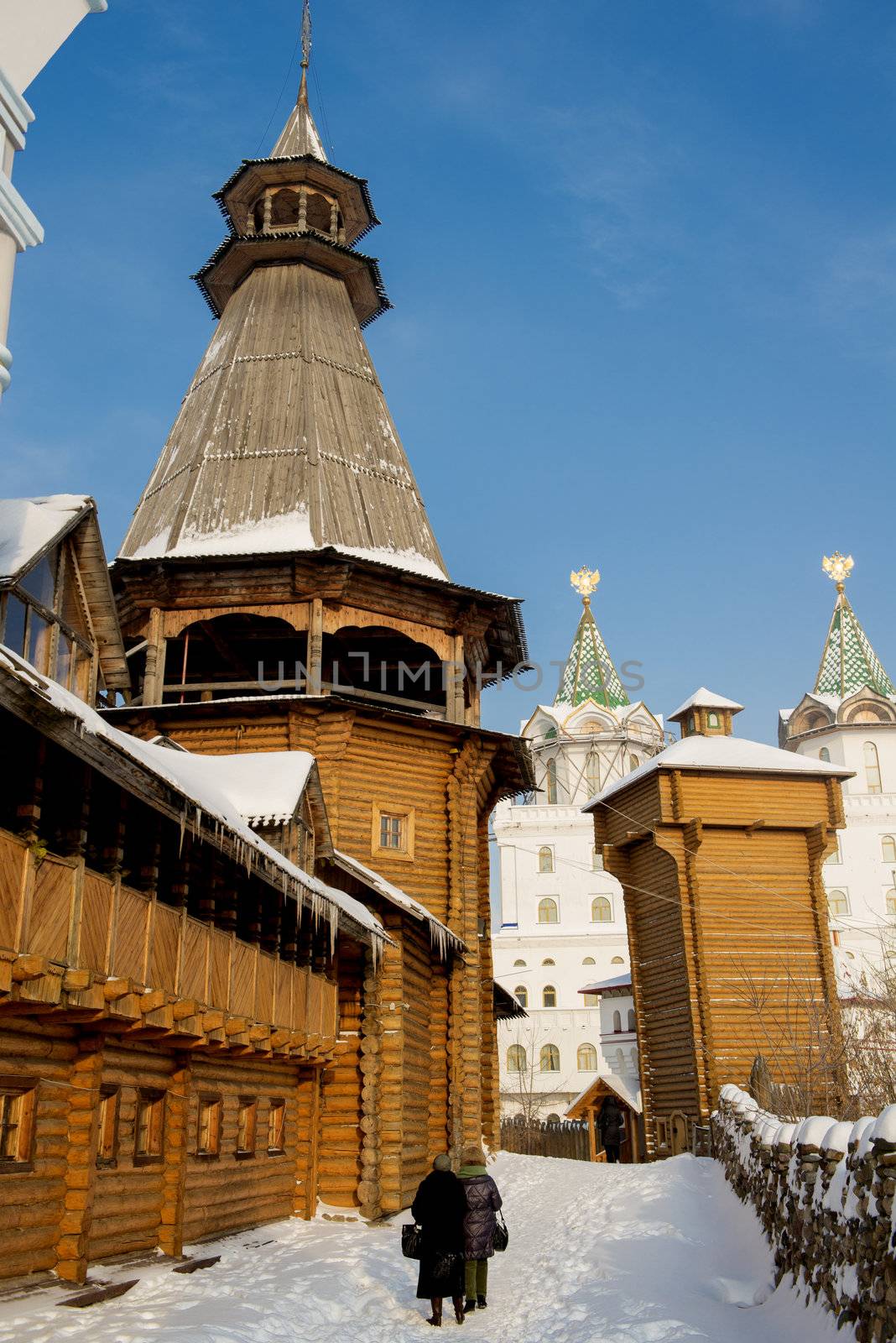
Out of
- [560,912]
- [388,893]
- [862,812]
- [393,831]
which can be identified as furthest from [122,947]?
[862,812]

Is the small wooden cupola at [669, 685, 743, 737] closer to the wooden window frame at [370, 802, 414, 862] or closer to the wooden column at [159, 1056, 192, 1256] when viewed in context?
the wooden window frame at [370, 802, 414, 862]

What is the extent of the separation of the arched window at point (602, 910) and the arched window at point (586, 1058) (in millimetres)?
7707

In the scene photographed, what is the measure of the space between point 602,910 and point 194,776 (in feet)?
192

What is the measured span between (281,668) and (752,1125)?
49.9 feet

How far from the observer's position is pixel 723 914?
92.1ft

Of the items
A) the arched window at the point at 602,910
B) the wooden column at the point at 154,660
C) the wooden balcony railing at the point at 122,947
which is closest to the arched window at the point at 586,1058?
the arched window at the point at 602,910

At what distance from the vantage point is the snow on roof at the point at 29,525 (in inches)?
519

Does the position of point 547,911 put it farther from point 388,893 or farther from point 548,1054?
point 388,893

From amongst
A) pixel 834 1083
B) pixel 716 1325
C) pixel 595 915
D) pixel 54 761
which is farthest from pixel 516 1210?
pixel 595 915

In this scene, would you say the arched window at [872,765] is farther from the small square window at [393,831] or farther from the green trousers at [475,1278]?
the green trousers at [475,1278]

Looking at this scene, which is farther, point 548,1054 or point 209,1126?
point 548,1054

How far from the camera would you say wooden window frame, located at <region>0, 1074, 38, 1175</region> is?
9773mm

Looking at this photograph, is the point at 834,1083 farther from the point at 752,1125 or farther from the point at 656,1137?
the point at 752,1125

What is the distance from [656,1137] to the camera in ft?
96.3
